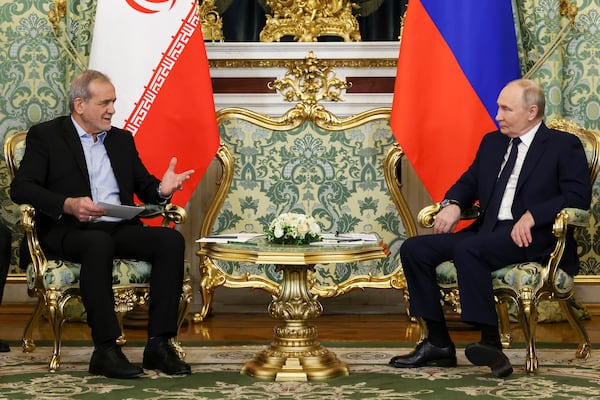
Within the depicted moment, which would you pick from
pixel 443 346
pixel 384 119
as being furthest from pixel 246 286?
pixel 443 346

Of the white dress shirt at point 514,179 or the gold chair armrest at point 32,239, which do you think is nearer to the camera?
the gold chair armrest at point 32,239

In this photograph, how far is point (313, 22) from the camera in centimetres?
593

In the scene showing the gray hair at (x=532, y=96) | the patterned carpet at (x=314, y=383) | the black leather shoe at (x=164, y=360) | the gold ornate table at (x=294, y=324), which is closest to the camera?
the patterned carpet at (x=314, y=383)

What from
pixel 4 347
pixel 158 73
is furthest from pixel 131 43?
pixel 4 347

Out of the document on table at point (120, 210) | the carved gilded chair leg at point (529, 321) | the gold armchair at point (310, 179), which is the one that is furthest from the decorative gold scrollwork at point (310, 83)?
the carved gilded chair leg at point (529, 321)

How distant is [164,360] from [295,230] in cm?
72

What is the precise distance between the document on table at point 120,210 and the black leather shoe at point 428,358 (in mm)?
1206

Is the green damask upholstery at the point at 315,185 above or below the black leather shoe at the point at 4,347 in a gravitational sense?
above

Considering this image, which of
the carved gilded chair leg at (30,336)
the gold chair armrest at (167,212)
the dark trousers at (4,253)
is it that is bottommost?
the carved gilded chair leg at (30,336)

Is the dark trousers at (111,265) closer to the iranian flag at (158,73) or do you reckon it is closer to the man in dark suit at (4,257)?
the man in dark suit at (4,257)

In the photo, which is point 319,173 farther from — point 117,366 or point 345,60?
point 117,366

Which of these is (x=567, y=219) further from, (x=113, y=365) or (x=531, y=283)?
(x=113, y=365)

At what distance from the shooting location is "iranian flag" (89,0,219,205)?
5082mm

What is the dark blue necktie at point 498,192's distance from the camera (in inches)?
168
